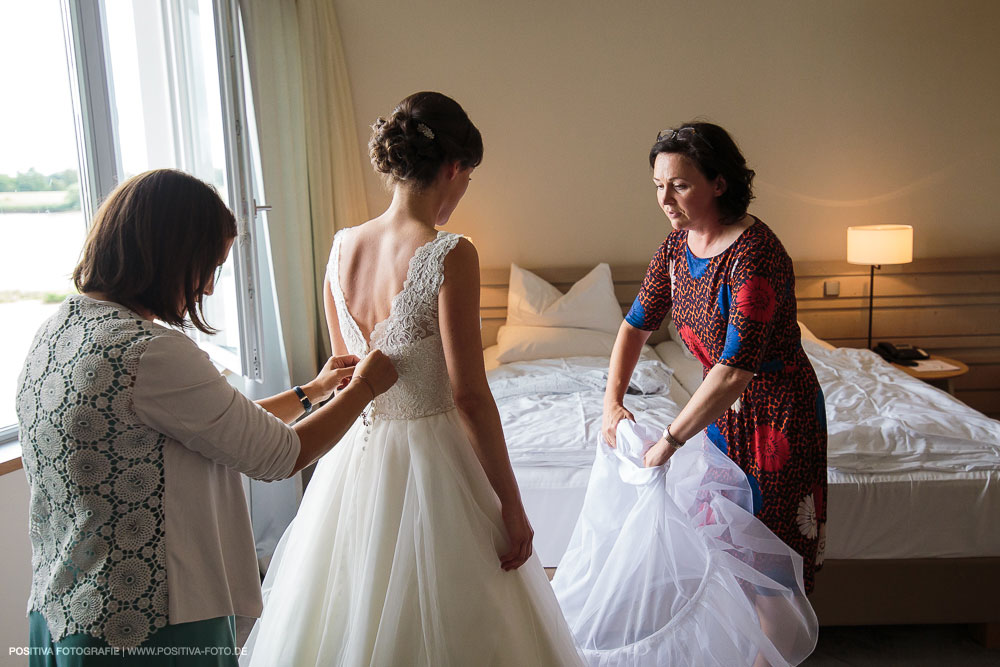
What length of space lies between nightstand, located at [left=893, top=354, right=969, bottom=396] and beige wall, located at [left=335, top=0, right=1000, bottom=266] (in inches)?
25.8

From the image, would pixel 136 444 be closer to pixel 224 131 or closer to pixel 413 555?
pixel 413 555

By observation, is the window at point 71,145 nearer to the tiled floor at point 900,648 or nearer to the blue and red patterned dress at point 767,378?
the tiled floor at point 900,648

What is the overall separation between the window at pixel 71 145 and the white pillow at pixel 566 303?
182 cm

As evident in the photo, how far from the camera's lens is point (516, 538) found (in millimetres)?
1469

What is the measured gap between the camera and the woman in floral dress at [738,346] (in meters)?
1.65

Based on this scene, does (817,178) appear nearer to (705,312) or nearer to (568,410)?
(568,410)

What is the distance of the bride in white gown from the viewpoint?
1.38 metres

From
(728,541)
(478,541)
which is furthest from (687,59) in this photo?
(478,541)

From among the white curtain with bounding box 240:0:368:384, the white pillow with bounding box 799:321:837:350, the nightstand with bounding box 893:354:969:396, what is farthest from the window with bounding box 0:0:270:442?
the nightstand with bounding box 893:354:969:396

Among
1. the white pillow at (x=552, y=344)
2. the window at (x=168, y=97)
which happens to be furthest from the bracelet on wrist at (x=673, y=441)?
the white pillow at (x=552, y=344)

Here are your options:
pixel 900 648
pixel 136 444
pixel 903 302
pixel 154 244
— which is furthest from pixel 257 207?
pixel 903 302

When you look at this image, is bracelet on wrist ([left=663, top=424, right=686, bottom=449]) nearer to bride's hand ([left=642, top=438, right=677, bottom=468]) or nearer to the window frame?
bride's hand ([left=642, top=438, right=677, bottom=468])

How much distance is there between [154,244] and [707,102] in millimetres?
3622

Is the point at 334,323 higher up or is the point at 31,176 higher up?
the point at 31,176
